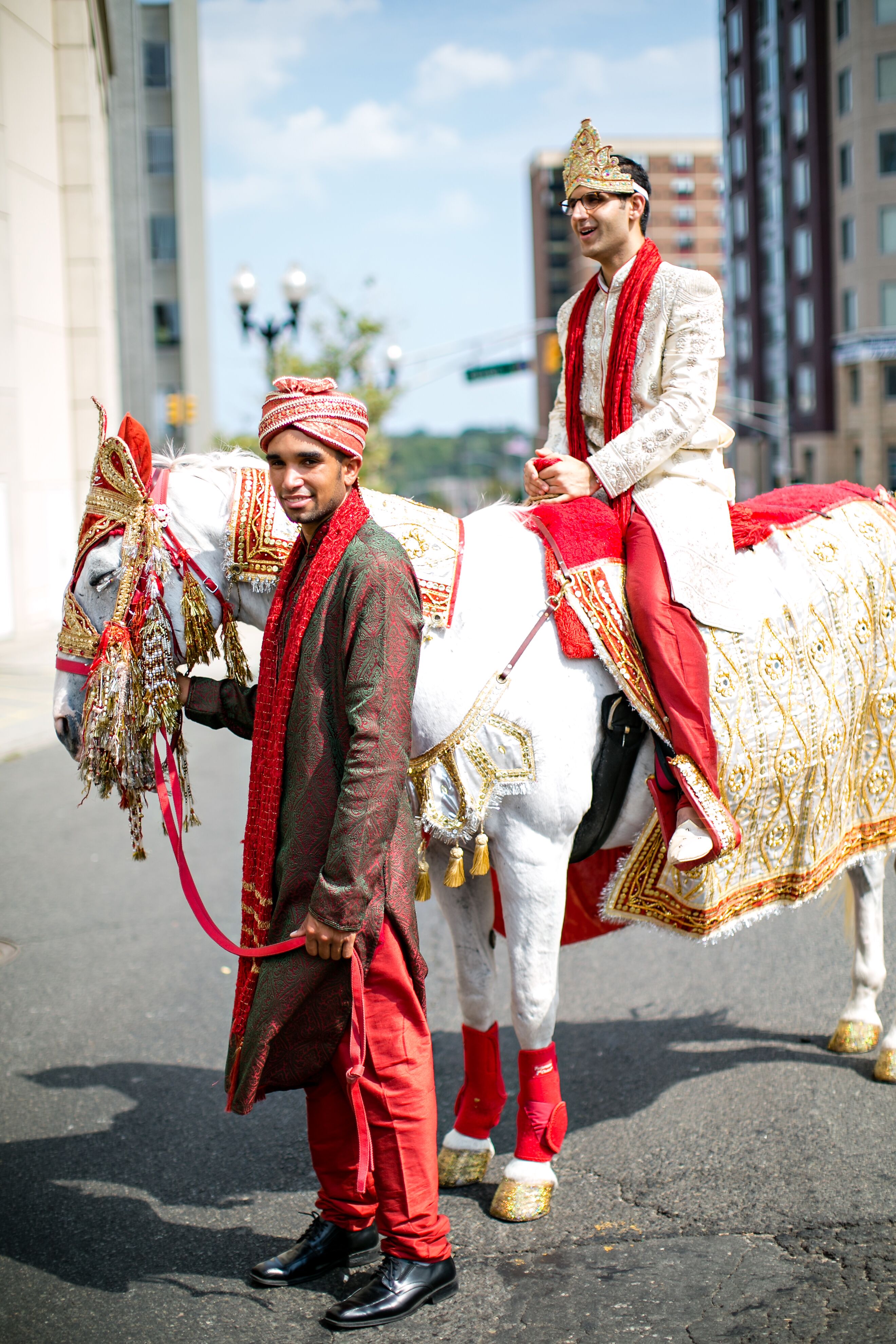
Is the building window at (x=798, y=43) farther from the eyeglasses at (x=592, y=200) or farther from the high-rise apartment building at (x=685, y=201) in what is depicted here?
the eyeglasses at (x=592, y=200)

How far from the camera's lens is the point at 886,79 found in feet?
143

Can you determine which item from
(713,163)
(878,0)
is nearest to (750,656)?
(878,0)

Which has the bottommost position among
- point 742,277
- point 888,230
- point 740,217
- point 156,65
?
point 888,230

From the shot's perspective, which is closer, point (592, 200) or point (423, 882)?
point (423, 882)

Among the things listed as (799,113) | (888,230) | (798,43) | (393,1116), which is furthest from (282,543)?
(798,43)

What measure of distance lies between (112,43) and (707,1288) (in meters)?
29.6

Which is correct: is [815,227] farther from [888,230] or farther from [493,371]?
[493,371]

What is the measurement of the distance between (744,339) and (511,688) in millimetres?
58211

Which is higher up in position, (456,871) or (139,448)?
(139,448)

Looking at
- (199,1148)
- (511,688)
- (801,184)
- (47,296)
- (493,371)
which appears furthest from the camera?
(801,184)

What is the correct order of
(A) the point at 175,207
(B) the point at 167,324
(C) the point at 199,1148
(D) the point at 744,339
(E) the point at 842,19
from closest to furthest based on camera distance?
1. (C) the point at 199,1148
2. (E) the point at 842,19
3. (B) the point at 167,324
4. (A) the point at 175,207
5. (D) the point at 744,339

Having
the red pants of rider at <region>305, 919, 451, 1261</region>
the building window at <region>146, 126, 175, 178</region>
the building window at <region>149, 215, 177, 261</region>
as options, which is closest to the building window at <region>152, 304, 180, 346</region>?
the building window at <region>149, 215, 177, 261</region>

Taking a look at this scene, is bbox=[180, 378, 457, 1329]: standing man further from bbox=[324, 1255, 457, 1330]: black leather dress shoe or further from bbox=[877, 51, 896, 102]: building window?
bbox=[877, 51, 896, 102]: building window

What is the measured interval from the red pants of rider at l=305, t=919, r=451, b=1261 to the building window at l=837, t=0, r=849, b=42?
163 ft
